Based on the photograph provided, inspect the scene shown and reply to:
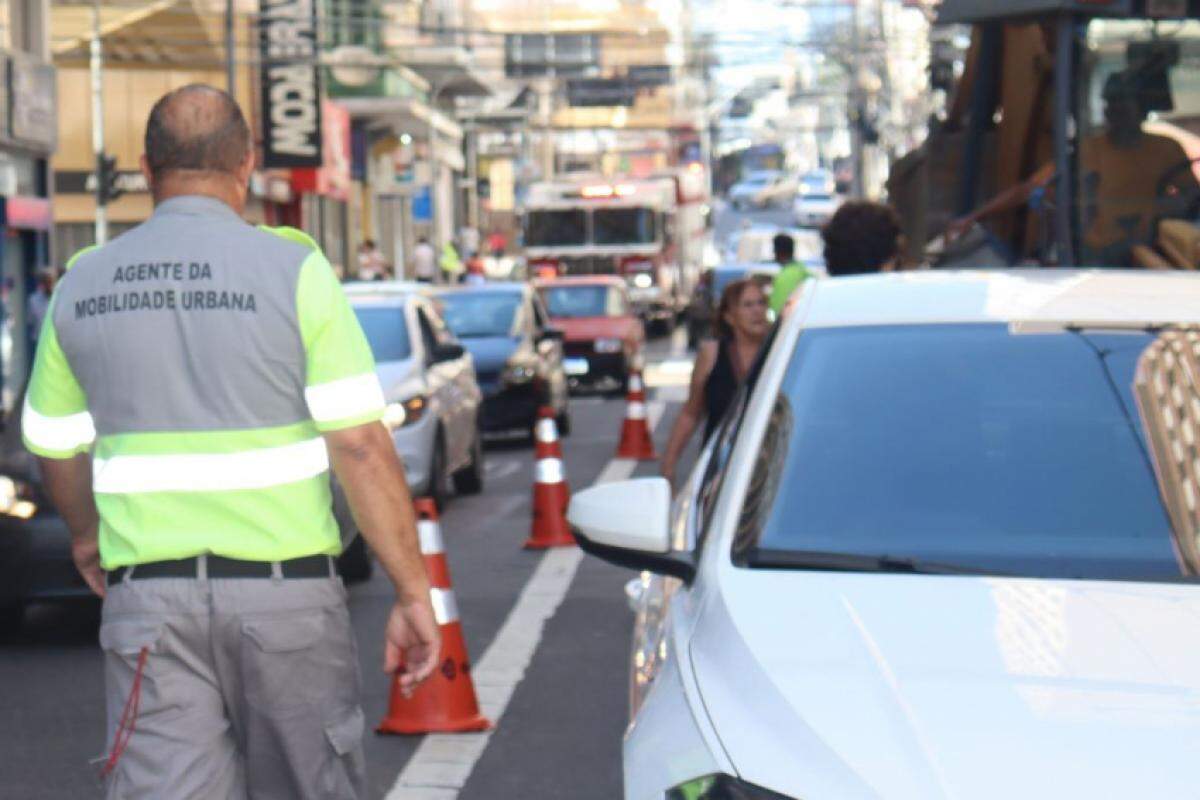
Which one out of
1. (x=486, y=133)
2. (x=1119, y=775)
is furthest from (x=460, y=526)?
(x=486, y=133)

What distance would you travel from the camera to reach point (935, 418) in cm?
496

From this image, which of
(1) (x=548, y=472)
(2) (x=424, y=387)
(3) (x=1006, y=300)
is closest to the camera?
(3) (x=1006, y=300)

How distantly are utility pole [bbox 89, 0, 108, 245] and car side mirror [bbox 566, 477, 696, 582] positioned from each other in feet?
106

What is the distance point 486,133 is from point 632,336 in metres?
65.8

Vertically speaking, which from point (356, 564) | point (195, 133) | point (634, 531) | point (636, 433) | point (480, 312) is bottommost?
point (636, 433)

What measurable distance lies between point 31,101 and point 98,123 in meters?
16.4

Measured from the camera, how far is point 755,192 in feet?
404

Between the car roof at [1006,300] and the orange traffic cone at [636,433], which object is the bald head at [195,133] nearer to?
the car roof at [1006,300]

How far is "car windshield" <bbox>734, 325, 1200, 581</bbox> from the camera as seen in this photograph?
4.56 meters

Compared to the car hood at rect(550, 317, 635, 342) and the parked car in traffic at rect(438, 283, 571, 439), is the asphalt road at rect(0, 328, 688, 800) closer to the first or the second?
the parked car in traffic at rect(438, 283, 571, 439)

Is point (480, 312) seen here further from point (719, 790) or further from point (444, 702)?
point (719, 790)

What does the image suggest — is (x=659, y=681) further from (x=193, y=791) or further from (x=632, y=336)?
(x=632, y=336)

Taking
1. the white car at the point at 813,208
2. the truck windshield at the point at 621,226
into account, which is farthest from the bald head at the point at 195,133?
the white car at the point at 813,208

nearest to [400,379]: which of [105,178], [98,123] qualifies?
[105,178]
